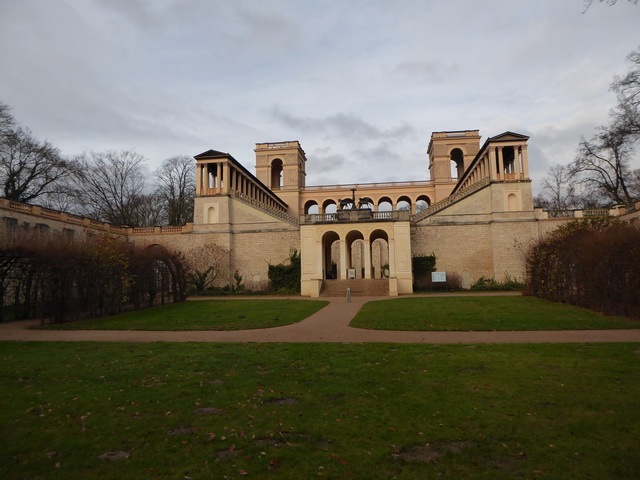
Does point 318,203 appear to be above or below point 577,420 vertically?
above

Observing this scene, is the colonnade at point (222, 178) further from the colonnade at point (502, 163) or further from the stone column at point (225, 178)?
the colonnade at point (502, 163)

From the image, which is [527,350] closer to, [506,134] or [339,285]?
[339,285]

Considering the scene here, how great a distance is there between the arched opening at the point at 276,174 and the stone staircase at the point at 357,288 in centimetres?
3293

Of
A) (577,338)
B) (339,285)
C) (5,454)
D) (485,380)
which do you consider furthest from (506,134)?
(5,454)

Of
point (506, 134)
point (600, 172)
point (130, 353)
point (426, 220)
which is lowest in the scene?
point (130, 353)

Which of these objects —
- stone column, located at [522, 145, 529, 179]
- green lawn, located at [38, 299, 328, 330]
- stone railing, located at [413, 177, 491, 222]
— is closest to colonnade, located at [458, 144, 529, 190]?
stone column, located at [522, 145, 529, 179]

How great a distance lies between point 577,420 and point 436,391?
2.02 meters

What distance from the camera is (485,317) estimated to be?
15.8 metres

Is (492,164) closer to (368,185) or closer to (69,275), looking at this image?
(368,185)

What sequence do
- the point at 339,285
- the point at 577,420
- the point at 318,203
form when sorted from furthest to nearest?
the point at 318,203 < the point at 339,285 < the point at 577,420

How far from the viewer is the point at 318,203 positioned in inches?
2406

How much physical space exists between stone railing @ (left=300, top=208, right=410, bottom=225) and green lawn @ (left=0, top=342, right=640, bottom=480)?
22901 mm

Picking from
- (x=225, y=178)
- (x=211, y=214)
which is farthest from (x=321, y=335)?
(x=225, y=178)

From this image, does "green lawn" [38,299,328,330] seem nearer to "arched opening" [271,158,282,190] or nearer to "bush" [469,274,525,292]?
"bush" [469,274,525,292]
